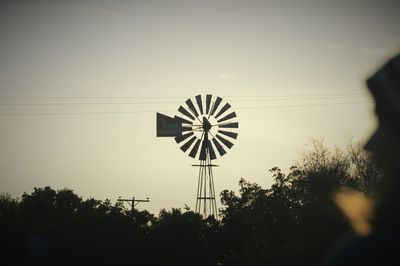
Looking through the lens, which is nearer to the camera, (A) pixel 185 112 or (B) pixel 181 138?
(B) pixel 181 138

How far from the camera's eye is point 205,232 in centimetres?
2814

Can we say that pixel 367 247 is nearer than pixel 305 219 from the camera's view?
Yes

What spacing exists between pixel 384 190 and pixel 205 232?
2779 centimetres

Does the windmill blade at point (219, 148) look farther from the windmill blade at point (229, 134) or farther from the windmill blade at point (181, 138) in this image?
the windmill blade at point (181, 138)

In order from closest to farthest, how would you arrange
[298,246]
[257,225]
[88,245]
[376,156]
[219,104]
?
1. [376,156]
2. [298,246]
3. [88,245]
4. [219,104]
5. [257,225]

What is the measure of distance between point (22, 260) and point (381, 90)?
24189 mm

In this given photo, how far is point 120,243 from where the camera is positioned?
24141mm

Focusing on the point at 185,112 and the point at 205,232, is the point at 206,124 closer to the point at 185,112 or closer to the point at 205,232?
the point at 185,112

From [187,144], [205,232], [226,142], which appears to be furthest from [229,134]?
[205,232]

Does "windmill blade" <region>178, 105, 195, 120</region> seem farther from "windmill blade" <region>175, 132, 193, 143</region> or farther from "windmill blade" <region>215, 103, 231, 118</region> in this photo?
"windmill blade" <region>215, 103, 231, 118</region>

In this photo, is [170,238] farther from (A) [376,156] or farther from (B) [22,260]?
(A) [376,156]

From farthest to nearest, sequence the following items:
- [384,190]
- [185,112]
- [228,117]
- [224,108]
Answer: [185,112], [228,117], [224,108], [384,190]

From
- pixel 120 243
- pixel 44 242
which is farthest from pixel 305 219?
pixel 44 242

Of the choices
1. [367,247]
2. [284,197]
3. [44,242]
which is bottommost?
[367,247]
